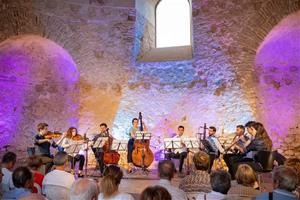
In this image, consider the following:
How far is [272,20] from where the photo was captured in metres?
8.38

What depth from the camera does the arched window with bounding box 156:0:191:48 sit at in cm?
994

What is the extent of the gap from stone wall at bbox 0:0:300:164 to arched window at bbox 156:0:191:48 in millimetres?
425

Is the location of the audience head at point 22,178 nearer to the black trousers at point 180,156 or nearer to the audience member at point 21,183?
the audience member at point 21,183

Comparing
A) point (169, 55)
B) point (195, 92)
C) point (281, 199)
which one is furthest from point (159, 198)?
point (169, 55)

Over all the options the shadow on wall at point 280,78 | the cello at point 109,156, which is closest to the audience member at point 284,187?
the cello at point 109,156

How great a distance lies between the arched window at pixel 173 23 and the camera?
9938 millimetres

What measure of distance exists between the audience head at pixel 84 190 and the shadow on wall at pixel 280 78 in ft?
20.6

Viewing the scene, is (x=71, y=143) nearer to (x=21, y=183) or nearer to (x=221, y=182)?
(x=21, y=183)

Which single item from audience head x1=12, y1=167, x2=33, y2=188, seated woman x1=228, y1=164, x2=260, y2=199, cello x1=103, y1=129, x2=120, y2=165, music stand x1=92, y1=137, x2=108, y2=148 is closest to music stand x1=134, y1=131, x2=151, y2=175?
cello x1=103, y1=129, x2=120, y2=165

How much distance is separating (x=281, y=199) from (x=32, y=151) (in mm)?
5920

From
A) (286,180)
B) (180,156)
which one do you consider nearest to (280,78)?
(180,156)

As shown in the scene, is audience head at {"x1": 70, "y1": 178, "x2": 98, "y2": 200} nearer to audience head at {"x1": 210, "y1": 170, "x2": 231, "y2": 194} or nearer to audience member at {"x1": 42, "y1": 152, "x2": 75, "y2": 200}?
audience member at {"x1": 42, "y1": 152, "x2": 75, "y2": 200}

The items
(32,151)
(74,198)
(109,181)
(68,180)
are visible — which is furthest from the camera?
(32,151)

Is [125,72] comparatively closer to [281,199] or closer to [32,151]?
[32,151]
